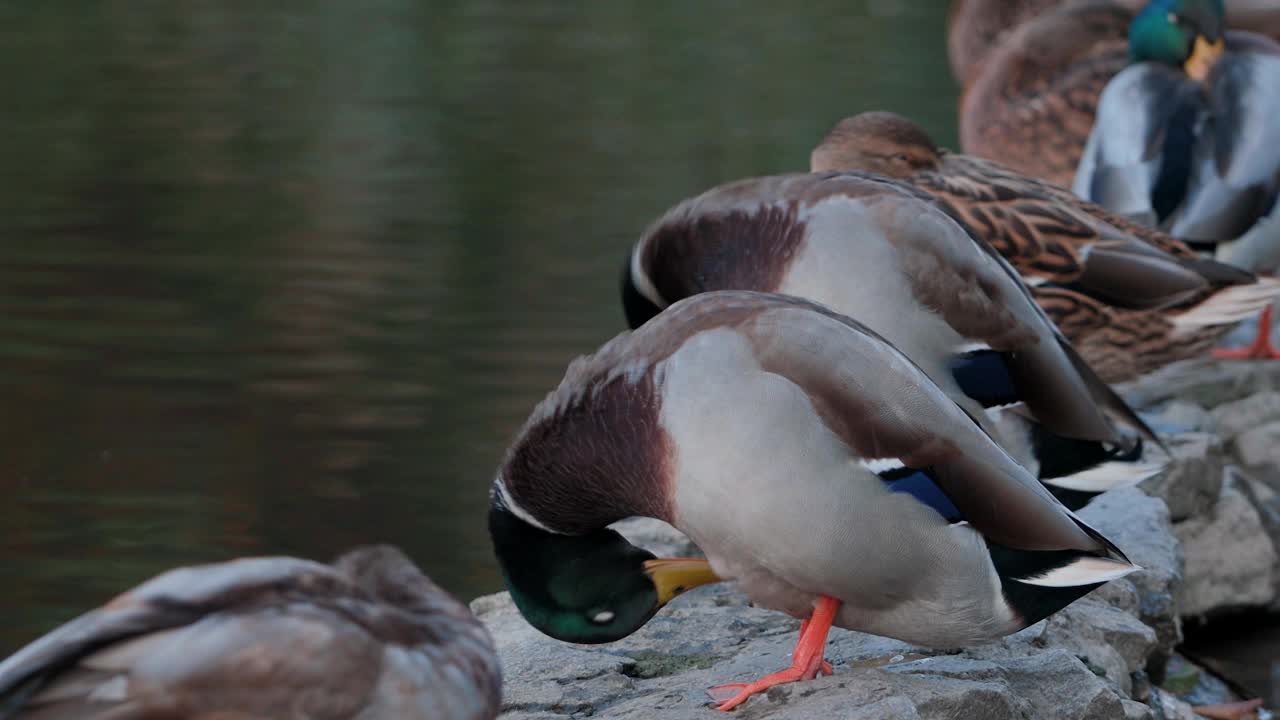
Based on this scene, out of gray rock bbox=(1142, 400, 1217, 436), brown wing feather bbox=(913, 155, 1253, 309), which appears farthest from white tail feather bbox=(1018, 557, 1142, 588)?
→ gray rock bbox=(1142, 400, 1217, 436)

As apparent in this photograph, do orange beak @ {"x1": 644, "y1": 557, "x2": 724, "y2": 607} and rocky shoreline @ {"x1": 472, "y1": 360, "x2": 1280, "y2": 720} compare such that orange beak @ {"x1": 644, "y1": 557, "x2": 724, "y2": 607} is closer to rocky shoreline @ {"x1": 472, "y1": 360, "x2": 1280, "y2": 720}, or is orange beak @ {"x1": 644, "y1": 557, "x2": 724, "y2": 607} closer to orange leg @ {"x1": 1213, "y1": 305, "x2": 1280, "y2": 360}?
rocky shoreline @ {"x1": 472, "y1": 360, "x2": 1280, "y2": 720}

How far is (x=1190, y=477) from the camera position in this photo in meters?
A: 4.27

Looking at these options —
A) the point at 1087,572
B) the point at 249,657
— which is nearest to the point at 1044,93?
the point at 1087,572

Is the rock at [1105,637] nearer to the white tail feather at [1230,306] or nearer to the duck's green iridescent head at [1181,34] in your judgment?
the white tail feather at [1230,306]

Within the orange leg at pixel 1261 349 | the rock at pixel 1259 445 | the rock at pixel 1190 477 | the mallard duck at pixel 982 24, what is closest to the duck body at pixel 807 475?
the rock at pixel 1190 477

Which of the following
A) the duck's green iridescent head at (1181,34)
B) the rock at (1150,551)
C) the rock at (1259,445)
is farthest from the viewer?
the duck's green iridescent head at (1181,34)

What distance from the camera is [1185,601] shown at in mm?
4301

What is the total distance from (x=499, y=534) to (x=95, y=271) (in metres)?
4.58

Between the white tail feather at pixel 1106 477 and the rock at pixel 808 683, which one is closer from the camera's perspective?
the rock at pixel 808 683

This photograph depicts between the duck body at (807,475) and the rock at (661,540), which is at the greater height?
the duck body at (807,475)

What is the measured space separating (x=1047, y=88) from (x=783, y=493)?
4.21 metres

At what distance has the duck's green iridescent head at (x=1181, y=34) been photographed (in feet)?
20.1

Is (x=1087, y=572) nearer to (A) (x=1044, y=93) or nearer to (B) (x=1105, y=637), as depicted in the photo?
(B) (x=1105, y=637)

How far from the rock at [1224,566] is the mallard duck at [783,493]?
1632 mm
